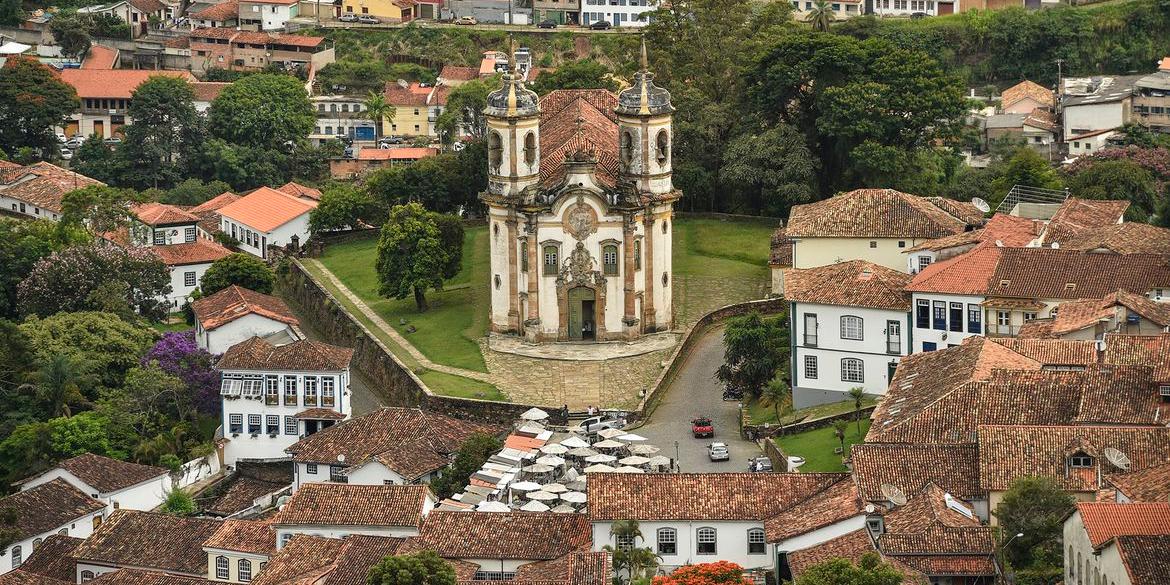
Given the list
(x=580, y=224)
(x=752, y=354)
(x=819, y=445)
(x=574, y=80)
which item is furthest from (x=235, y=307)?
(x=819, y=445)

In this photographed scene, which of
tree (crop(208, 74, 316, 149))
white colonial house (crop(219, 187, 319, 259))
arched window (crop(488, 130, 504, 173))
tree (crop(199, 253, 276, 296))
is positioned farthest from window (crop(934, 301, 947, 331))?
tree (crop(208, 74, 316, 149))

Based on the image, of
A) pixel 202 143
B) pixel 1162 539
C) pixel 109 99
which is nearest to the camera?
pixel 1162 539

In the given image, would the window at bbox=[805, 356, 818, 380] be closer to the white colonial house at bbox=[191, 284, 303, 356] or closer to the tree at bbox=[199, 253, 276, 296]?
the white colonial house at bbox=[191, 284, 303, 356]

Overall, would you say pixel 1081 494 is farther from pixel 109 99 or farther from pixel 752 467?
pixel 109 99

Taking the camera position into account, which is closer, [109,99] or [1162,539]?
[1162,539]

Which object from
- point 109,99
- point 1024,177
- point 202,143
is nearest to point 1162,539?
point 1024,177

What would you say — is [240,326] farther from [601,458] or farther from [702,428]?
[601,458]
